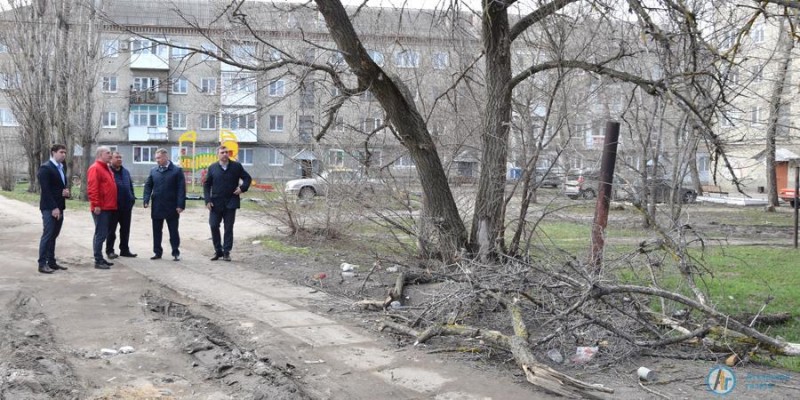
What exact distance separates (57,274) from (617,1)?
26.1 feet

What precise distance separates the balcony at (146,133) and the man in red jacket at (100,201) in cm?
4756

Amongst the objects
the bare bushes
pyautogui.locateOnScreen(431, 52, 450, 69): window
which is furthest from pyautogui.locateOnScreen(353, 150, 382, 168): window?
the bare bushes

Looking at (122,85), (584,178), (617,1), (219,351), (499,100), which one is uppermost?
(122,85)

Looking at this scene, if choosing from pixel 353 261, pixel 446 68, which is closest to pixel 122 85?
pixel 446 68

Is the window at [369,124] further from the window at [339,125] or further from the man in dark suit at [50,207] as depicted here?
the man in dark suit at [50,207]

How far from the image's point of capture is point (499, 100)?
9.30 m

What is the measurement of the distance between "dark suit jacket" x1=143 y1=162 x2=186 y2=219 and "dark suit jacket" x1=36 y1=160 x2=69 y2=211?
1571 millimetres

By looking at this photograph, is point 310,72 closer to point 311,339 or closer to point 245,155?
point 311,339

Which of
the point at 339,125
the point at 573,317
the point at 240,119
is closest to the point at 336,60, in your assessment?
the point at 339,125

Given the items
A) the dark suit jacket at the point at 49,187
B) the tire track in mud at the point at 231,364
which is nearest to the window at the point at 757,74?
the tire track in mud at the point at 231,364

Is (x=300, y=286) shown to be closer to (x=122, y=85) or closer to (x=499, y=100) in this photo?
(x=499, y=100)

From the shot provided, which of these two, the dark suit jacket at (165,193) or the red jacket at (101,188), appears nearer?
the red jacket at (101,188)

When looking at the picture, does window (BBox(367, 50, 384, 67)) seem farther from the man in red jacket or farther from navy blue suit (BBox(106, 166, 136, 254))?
the man in red jacket

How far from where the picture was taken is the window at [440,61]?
1750 cm
